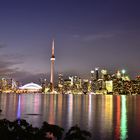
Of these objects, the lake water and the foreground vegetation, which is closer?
the foreground vegetation

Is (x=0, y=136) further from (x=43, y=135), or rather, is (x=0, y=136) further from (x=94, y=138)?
(x=94, y=138)

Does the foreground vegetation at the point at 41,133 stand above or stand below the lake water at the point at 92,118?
above

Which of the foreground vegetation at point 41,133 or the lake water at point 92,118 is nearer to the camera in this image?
the foreground vegetation at point 41,133

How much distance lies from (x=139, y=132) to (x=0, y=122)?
32.3m

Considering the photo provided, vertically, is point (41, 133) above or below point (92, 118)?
above

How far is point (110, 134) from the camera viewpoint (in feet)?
123

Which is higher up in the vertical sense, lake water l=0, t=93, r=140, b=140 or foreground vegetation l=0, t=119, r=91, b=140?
foreground vegetation l=0, t=119, r=91, b=140

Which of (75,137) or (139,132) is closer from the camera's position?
(75,137)

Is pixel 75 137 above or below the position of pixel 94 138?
above

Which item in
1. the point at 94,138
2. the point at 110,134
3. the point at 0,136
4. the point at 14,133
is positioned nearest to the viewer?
the point at 0,136

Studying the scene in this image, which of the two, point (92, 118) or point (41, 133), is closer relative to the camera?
point (41, 133)

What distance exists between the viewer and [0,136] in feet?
25.1

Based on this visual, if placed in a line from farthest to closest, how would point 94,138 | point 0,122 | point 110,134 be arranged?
point 110,134 < point 94,138 < point 0,122

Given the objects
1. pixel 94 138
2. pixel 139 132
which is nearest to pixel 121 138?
pixel 94 138
